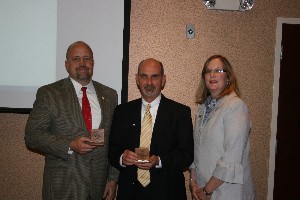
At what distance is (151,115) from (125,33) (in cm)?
105

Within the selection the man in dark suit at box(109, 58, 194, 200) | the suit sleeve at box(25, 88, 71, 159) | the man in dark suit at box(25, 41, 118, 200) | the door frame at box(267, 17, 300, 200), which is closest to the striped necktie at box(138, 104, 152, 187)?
the man in dark suit at box(109, 58, 194, 200)

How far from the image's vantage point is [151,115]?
2320mm

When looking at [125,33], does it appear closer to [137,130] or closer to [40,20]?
[40,20]

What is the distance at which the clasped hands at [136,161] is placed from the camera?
209 cm

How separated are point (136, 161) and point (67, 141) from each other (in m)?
0.52

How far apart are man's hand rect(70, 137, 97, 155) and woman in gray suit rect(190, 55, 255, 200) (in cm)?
78

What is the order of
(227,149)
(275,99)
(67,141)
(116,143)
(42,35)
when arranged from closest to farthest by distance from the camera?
(227,149) → (67,141) → (116,143) → (42,35) → (275,99)

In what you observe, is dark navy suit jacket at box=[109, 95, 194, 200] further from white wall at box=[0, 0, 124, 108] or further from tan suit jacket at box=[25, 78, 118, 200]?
white wall at box=[0, 0, 124, 108]

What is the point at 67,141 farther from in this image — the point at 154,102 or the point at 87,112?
the point at 154,102

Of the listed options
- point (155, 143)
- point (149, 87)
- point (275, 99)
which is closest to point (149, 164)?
point (155, 143)

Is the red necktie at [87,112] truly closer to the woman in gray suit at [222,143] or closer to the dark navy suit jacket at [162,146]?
the dark navy suit jacket at [162,146]

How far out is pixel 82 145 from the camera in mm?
2141

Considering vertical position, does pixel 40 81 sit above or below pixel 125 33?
below

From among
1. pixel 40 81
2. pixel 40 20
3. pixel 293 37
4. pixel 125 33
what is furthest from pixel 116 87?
pixel 293 37
